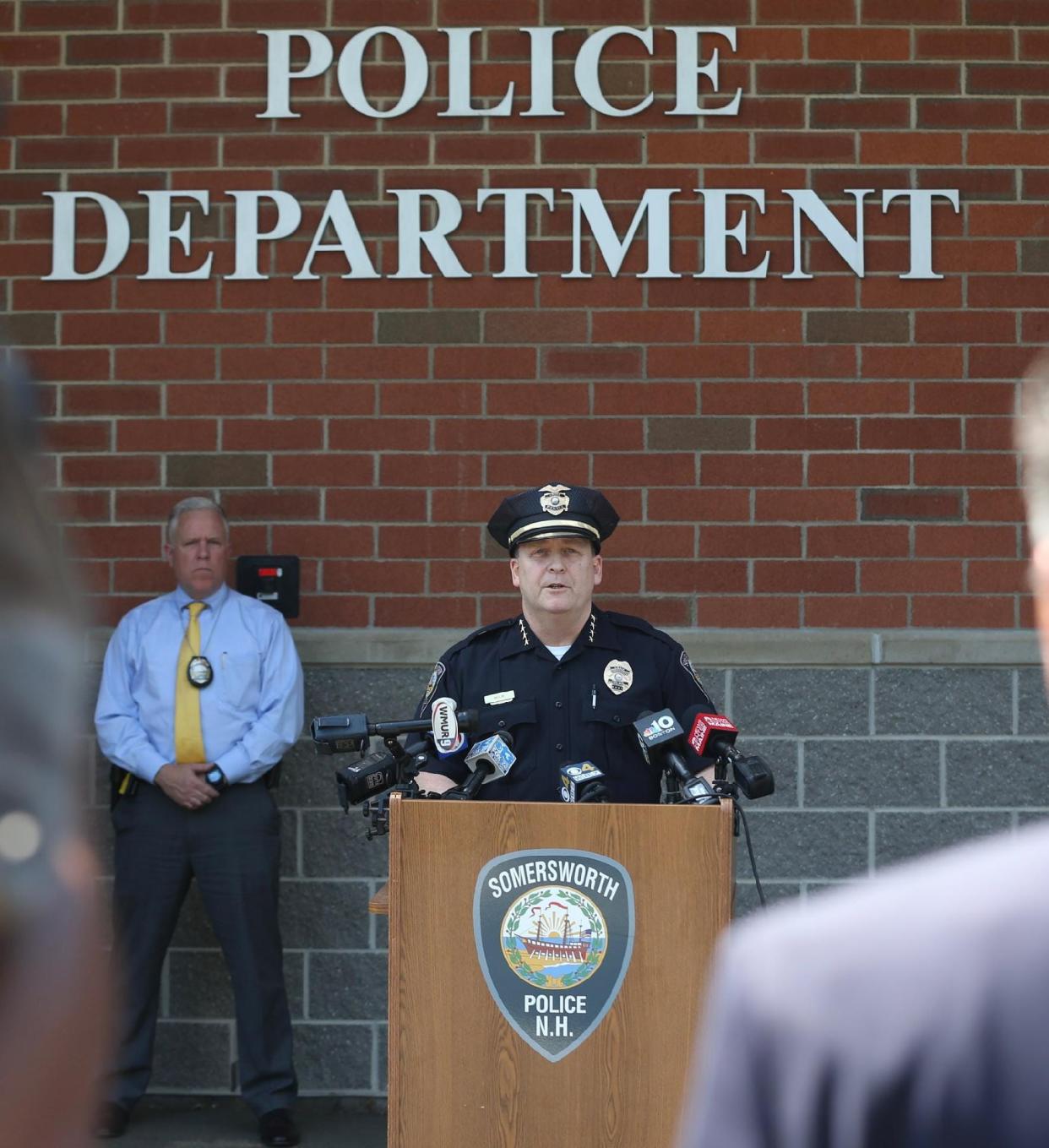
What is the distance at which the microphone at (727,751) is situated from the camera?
3781mm

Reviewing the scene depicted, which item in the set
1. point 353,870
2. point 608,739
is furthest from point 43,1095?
point 353,870

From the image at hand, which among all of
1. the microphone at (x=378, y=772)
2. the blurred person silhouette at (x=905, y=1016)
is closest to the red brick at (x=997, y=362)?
the microphone at (x=378, y=772)

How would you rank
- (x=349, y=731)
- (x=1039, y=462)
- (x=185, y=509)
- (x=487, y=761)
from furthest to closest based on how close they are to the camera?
(x=185, y=509) → (x=487, y=761) → (x=349, y=731) → (x=1039, y=462)

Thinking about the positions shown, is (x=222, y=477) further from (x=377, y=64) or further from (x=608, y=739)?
(x=608, y=739)

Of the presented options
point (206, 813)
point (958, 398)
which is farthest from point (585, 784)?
point (958, 398)

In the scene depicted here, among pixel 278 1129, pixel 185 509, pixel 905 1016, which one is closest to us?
pixel 905 1016

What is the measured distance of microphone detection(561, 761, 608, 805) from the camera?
3924 millimetres

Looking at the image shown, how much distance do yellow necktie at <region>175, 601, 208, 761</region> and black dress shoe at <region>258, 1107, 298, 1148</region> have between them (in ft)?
3.70

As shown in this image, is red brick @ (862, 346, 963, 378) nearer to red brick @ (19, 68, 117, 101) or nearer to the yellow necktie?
the yellow necktie

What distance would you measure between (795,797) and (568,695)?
1403mm

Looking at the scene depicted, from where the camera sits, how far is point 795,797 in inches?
219

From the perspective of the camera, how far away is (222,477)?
572 cm

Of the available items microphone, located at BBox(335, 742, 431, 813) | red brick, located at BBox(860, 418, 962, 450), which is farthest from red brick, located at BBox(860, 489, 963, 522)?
microphone, located at BBox(335, 742, 431, 813)

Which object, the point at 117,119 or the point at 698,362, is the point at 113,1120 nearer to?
the point at 698,362
